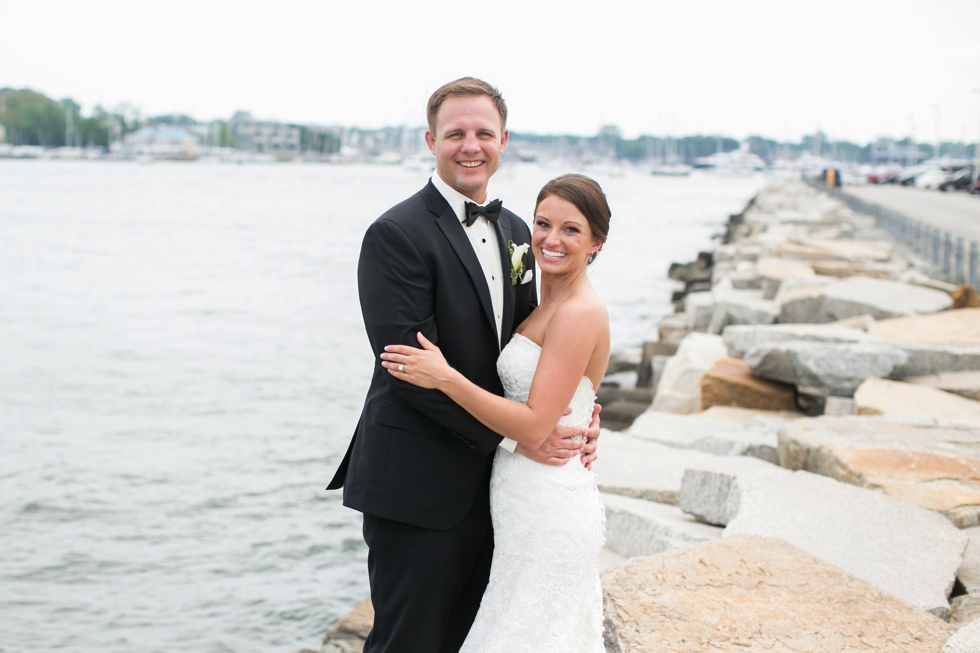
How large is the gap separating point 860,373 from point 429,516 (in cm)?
506

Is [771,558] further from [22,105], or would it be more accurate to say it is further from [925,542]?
[22,105]

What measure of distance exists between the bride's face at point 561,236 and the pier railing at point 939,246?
10.5m

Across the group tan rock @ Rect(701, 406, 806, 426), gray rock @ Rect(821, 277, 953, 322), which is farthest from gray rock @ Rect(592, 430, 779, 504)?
gray rock @ Rect(821, 277, 953, 322)

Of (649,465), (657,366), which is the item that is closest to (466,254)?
(649,465)

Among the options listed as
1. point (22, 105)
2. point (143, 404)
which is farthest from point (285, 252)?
point (22, 105)

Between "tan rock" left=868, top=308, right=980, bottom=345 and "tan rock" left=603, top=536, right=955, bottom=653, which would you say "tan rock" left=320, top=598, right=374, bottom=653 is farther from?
"tan rock" left=868, top=308, right=980, bottom=345

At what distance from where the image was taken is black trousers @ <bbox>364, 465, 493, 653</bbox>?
2.79 meters

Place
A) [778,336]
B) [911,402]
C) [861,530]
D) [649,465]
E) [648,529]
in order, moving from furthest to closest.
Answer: [778,336] → [911,402] → [649,465] → [648,529] → [861,530]

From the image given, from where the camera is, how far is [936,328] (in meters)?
7.99

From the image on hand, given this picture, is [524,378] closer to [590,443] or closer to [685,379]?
[590,443]

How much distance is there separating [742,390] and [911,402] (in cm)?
156

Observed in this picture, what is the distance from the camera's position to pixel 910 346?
7.12 meters

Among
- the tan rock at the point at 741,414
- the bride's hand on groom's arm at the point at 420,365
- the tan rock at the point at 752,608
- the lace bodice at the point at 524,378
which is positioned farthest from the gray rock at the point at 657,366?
the bride's hand on groom's arm at the point at 420,365

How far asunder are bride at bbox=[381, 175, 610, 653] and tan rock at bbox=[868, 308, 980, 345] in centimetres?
557
